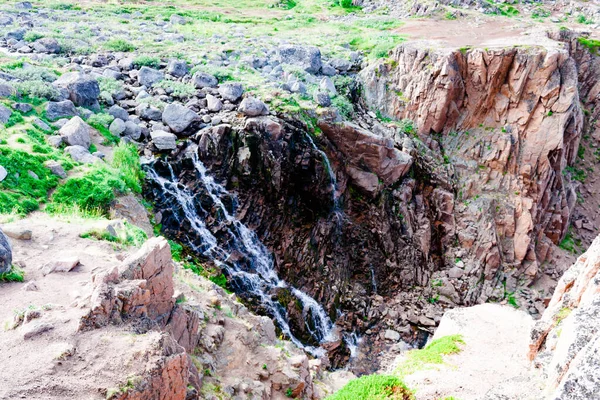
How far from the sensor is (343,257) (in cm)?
1761

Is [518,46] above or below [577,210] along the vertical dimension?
above

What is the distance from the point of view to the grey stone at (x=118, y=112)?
51.1 ft

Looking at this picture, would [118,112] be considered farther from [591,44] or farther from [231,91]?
[591,44]

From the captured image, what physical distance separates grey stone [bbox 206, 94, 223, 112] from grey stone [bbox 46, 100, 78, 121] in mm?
4859

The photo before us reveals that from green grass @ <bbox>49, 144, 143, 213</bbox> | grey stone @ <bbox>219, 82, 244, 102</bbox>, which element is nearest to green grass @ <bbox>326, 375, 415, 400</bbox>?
green grass @ <bbox>49, 144, 143, 213</bbox>

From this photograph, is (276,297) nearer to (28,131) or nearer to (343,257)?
(343,257)

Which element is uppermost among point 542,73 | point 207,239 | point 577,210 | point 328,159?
point 542,73

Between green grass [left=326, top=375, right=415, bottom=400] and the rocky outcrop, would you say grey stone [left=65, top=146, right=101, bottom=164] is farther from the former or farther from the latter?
the rocky outcrop

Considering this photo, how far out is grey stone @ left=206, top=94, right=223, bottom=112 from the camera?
16.8 m

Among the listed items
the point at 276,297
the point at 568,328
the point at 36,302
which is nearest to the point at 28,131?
the point at 36,302

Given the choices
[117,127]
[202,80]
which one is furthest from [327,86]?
[117,127]

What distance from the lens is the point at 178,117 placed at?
15781mm

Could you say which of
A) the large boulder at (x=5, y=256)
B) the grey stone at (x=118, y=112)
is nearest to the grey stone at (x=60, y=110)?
the grey stone at (x=118, y=112)

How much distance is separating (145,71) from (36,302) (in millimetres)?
13545
